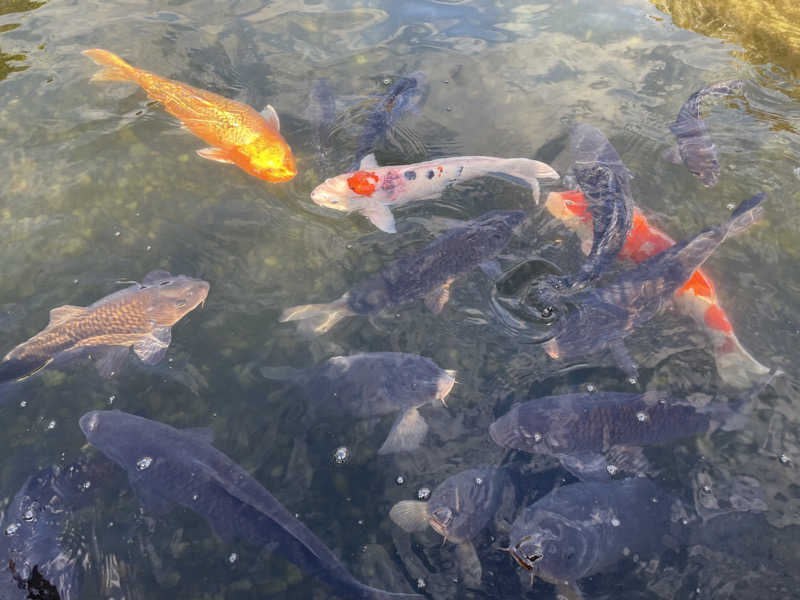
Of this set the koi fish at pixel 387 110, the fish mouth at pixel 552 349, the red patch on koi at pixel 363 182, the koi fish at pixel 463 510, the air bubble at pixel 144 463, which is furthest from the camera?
the koi fish at pixel 387 110

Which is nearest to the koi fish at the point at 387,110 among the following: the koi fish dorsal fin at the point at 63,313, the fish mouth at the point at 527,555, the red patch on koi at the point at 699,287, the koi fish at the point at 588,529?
the koi fish dorsal fin at the point at 63,313

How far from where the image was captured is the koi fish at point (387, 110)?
16.6 ft

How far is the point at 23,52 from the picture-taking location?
6.17 meters

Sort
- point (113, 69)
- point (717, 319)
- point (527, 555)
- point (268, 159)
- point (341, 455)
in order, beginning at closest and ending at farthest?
point (527, 555), point (341, 455), point (717, 319), point (268, 159), point (113, 69)

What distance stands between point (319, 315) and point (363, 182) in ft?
3.98

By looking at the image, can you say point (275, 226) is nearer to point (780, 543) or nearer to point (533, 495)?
point (533, 495)

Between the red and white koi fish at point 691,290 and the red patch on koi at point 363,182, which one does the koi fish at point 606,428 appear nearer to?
the red and white koi fish at point 691,290

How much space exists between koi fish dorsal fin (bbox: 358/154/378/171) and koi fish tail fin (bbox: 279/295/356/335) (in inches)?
52.8

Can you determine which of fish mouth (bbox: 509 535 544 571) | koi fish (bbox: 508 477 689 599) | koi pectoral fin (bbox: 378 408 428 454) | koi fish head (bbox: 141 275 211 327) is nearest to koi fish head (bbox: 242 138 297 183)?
koi fish head (bbox: 141 275 211 327)

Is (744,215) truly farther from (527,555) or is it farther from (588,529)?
(527,555)

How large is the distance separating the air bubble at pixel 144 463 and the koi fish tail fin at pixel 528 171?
11.7 feet

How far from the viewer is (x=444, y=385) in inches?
147

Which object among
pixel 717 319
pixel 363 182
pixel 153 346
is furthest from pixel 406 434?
pixel 717 319

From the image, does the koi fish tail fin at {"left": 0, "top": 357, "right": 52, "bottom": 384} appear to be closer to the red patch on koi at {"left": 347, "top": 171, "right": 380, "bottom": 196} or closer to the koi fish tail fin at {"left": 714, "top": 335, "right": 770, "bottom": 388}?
the red patch on koi at {"left": 347, "top": 171, "right": 380, "bottom": 196}
